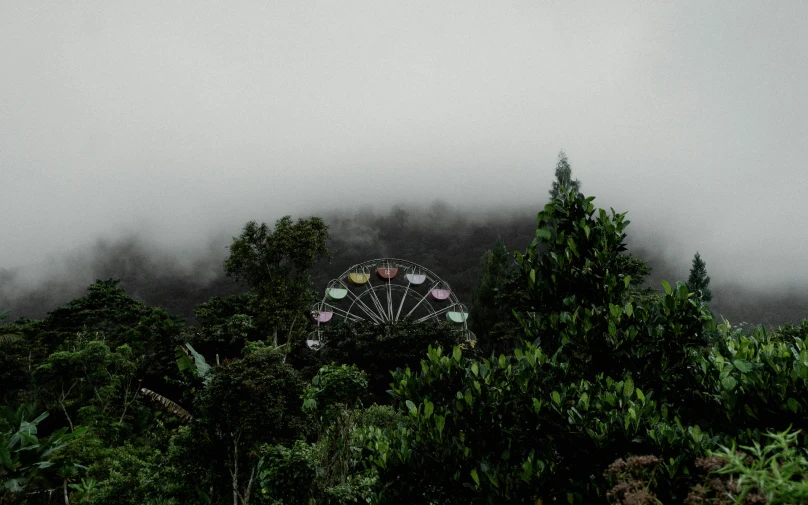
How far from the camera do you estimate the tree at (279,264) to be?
2581 centimetres

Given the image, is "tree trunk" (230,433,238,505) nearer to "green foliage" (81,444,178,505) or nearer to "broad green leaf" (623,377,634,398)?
"green foliage" (81,444,178,505)

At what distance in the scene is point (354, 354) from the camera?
→ 98.2 ft

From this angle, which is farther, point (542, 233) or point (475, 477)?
point (542, 233)

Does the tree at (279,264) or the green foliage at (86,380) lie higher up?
the tree at (279,264)

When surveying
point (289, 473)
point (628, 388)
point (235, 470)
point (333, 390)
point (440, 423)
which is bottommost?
point (235, 470)

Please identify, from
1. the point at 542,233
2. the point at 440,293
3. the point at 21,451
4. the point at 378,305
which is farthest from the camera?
the point at 440,293

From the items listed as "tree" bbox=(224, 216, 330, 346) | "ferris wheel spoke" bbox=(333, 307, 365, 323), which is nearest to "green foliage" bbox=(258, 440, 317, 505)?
"tree" bbox=(224, 216, 330, 346)

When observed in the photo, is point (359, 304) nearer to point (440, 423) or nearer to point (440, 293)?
point (440, 293)

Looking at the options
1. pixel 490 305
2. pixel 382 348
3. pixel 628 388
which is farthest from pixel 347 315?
pixel 628 388

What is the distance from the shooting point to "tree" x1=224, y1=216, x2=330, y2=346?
84.7 ft

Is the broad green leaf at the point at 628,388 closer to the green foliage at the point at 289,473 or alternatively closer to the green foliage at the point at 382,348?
the green foliage at the point at 289,473

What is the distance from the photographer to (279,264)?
26641 mm

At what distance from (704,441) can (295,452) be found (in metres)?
7.86

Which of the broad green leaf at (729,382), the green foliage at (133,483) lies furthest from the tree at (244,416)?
the broad green leaf at (729,382)
